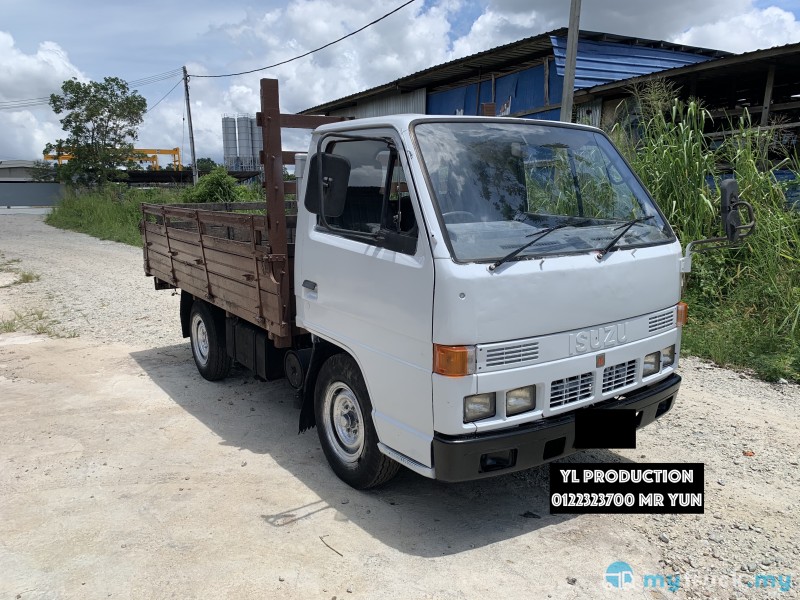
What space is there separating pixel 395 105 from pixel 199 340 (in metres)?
13.5

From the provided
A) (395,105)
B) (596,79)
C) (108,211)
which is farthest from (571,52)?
(108,211)

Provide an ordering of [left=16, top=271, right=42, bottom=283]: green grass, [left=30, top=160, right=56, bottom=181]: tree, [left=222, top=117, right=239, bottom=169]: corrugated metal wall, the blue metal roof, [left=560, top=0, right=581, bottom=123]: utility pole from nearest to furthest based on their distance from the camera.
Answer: [left=560, top=0, right=581, bottom=123]: utility pole, [left=16, top=271, right=42, bottom=283]: green grass, the blue metal roof, [left=222, top=117, right=239, bottom=169]: corrugated metal wall, [left=30, top=160, right=56, bottom=181]: tree

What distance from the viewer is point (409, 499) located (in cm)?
377

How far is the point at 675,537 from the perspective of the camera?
330 cm

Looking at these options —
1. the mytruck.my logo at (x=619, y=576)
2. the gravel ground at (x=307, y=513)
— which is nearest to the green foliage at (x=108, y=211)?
the gravel ground at (x=307, y=513)

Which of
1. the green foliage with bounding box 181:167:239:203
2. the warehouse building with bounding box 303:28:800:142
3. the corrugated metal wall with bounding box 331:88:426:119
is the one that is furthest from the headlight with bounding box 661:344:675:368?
the green foliage with bounding box 181:167:239:203

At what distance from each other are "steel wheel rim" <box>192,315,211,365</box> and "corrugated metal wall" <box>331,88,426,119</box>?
1112 cm

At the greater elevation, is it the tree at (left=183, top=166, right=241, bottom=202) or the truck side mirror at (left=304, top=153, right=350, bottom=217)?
the truck side mirror at (left=304, top=153, right=350, bottom=217)

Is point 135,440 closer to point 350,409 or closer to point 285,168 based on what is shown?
point 350,409

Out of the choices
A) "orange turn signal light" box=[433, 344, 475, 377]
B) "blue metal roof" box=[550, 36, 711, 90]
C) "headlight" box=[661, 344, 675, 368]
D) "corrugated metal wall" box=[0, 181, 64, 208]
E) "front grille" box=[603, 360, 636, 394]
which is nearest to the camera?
"orange turn signal light" box=[433, 344, 475, 377]

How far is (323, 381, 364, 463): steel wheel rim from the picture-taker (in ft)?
12.4

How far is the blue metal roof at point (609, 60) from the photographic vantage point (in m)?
12.9

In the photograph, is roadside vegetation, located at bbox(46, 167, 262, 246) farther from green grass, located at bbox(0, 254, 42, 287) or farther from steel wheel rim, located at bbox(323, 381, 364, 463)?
steel wheel rim, located at bbox(323, 381, 364, 463)

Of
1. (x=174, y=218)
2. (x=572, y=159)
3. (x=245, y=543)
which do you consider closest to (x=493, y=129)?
(x=572, y=159)
